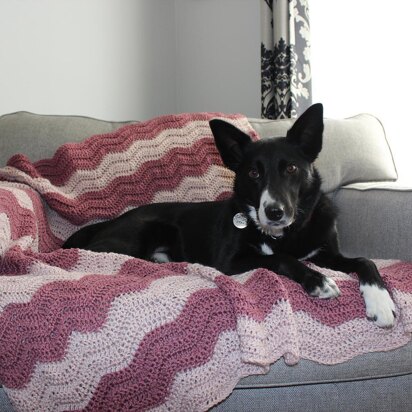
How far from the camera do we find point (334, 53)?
3127 mm

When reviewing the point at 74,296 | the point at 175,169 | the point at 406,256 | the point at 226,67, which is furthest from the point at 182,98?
the point at 74,296

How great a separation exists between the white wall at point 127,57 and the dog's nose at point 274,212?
171 cm

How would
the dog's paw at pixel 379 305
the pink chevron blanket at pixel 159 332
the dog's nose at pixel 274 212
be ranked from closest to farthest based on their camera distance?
the pink chevron blanket at pixel 159 332 < the dog's paw at pixel 379 305 < the dog's nose at pixel 274 212

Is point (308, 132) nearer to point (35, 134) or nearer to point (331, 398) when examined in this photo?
point (331, 398)

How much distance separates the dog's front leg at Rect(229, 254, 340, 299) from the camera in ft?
4.43

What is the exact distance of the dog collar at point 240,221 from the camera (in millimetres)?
1812

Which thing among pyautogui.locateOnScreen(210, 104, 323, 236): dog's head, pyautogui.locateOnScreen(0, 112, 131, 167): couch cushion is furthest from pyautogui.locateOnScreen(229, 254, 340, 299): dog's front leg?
pyautogui.locateOnScreen(0, 112, 131, 167): couch cushion

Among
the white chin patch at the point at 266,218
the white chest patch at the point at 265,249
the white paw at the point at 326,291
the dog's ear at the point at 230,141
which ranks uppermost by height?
the dog's ear at the point at 230,141

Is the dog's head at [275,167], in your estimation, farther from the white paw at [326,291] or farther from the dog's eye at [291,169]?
the white paw at [326,291]

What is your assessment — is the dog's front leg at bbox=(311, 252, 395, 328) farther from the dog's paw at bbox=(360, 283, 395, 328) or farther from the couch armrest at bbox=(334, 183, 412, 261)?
the couch armrest at bbox=(334, 183, 412, 261)

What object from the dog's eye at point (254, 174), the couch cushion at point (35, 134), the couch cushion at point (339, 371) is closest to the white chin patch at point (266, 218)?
the dog's eye at point (254, 174)

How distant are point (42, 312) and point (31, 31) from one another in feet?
6.52

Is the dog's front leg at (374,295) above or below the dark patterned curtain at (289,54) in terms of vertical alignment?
below

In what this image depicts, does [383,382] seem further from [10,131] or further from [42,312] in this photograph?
[10,131]
